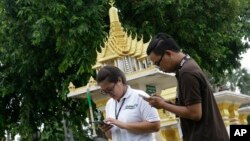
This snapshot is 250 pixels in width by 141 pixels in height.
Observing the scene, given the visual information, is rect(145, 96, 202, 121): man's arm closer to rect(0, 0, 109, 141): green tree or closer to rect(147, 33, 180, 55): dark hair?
rect(147, 33, 180, 55): dark hair

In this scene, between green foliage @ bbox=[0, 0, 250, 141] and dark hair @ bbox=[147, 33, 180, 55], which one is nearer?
dark hair @ bbox=[147, 33, 180, 55]

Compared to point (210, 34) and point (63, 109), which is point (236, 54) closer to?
point (210, 34)

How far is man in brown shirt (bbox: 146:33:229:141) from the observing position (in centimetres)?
264

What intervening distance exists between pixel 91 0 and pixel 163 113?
9.66 feet

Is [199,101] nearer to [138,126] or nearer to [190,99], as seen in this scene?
[190,99]

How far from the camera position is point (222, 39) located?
9938mm

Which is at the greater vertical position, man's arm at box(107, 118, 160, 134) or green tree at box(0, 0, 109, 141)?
green tree at box(0, 0, 109, 141)

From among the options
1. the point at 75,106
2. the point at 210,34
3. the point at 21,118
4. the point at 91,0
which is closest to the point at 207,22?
the point at 210,34

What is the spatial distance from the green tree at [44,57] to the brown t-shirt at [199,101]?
5722 millimetres

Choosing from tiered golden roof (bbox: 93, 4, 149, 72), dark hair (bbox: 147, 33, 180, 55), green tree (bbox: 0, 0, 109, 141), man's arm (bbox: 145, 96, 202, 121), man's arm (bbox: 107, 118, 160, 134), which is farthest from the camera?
green tree (bbox: 0, 0, 109, 141)

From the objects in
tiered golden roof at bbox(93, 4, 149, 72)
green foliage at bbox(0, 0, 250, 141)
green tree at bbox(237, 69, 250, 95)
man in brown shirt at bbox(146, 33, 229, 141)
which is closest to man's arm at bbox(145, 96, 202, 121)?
man in brown shirt at bbox(146, 33, 229, 141)

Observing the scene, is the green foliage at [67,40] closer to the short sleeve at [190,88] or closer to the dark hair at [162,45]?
the dark hair at [162,45]

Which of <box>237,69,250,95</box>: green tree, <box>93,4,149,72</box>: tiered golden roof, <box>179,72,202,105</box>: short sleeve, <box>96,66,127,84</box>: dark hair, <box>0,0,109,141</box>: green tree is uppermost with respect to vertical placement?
<box>237,69,250,95</box>: green tree

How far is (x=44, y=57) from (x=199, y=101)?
286 inches
